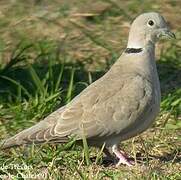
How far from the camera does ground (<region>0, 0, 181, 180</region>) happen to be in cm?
534

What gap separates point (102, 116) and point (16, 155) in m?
0.60

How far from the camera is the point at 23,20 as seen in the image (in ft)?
28.3

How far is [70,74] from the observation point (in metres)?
7.37

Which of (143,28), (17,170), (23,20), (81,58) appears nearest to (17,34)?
(23,20)

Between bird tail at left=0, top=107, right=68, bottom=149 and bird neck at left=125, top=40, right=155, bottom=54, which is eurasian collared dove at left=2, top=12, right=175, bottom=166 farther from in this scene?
bird neck at left=125, top=40, right=155, bottom=54

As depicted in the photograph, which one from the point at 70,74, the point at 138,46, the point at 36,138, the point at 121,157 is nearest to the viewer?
the point at 36,138

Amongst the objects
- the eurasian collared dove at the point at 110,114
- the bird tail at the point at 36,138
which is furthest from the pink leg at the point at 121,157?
the bird tail at the point at 36,138

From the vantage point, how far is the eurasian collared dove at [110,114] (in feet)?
17.6

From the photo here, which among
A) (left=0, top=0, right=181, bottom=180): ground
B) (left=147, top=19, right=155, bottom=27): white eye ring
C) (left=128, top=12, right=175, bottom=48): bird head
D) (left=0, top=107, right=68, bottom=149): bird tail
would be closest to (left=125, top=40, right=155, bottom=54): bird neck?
(left=128, top=12, right=175, bottom=48): bird head

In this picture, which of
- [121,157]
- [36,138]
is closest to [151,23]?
[121,157]

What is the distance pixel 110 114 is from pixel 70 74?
1.95 meters

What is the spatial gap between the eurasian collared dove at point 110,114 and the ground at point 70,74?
0.10 m

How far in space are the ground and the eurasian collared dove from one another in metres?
0.10

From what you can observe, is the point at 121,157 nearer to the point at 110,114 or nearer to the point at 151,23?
the point at 110,114
